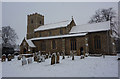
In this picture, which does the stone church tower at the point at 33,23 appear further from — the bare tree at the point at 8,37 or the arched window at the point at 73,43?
the arched window at the point at 73,43

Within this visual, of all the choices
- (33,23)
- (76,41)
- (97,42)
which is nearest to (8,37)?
(33,23)

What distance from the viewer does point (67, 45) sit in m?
30.1

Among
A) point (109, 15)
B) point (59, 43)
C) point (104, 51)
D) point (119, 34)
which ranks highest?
point (109, 15)

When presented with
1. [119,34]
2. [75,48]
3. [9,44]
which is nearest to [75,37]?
[75,48]

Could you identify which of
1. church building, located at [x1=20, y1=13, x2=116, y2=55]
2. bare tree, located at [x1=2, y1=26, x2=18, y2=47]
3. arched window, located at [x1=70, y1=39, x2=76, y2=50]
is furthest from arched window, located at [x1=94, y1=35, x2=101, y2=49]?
bare tree, located at [x1=2, y1=26, x2=18, y2=47]

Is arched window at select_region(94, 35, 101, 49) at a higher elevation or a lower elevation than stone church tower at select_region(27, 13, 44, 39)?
lower

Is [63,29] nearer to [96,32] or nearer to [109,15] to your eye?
[96,32]

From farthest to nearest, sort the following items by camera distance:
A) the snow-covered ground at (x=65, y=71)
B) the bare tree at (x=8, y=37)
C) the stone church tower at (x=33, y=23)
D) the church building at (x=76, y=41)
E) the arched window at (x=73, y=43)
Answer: the bare tree at (x=8, y=37)
the stone church tower at (x=33, y=23)
the arched window at (x=73, y=43)
the church building at (x=76, y=41)
the snow-covered ground at (x=65, y=71)

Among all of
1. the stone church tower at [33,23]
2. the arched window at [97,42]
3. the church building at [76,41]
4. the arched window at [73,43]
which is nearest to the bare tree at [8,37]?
the stone church tower at [33,23]

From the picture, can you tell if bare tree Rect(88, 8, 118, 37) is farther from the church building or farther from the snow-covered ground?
the snow-covered ground

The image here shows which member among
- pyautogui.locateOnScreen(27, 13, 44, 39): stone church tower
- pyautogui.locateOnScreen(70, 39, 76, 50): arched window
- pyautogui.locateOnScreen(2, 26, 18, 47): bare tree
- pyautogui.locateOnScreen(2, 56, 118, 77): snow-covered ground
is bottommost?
pyautogui.locateOnScreen(2, 56, 118, 77): snow-covered ground

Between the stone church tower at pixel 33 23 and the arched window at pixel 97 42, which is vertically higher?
the stone church tower at pixel 33 23

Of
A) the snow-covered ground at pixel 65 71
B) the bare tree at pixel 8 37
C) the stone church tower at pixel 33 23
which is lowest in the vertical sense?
the snow-covered ground at pixel 65 71

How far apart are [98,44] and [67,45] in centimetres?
779
